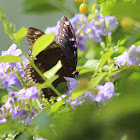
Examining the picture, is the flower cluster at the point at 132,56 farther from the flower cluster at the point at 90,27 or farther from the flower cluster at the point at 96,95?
the flower cluster at the point at 90,27

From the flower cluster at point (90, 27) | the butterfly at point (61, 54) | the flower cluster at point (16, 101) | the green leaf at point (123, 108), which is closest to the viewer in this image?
the green leaf at point (123, 108)

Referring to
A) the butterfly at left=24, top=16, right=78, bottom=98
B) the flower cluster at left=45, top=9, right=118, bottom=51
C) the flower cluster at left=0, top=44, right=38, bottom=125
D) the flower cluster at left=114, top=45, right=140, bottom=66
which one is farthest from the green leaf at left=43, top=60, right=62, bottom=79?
the flower cluster at left=45, top=9, right=118, bottom=51

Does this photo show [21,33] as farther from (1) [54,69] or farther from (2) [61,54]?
(2) [61,54]

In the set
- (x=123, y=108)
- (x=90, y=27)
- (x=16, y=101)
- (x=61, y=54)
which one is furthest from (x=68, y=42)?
(x=123, y=108)

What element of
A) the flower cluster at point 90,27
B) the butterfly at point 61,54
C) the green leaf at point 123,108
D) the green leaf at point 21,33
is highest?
the green leaf at point 21,33

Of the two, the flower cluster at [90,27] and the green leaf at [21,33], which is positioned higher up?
the green leaf at [21,33]

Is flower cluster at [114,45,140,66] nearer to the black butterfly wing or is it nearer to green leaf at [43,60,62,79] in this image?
green leaf at [43,60,62,79]

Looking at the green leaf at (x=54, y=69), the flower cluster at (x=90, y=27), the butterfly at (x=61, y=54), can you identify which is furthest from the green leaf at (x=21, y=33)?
the flower cluster at (x=90, y=27)

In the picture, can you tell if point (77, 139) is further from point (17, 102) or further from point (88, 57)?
point (88, 57)

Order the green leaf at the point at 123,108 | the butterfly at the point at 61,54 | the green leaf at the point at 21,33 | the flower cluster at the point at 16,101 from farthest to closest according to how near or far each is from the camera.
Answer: the butterfly at the point at 61,54 < the flower cluster at the point at 16,101 < the green leaf at the point at 21,33 < the green leaf at the point at 123,108

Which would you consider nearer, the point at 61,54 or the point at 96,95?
the point at 96,95
